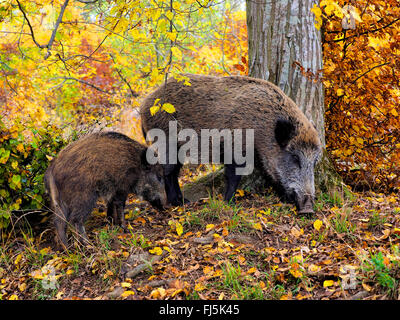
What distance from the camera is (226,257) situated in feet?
11.5

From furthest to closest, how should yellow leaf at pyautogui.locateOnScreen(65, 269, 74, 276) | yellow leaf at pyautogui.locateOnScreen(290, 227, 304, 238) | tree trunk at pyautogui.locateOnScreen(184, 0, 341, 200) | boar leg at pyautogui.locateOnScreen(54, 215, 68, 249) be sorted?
tree trunk at pyautogui.locateOnScreen(184, 0, 341, 200)
boar leg at pyautogui.locateOnScreen(54, 215, 68, 249)
yellow leaf at pyautogui.locateOnScreen(290, 227, 304, 238)
yellow leaf at pyautogui.locateOnScreen(65, 269, 74, 276)

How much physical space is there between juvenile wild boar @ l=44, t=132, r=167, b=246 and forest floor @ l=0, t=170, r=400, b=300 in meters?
0.31

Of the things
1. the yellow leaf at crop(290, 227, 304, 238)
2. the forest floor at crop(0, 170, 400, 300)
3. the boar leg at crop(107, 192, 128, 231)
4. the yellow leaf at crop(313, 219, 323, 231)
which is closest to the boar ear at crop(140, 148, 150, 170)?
the boar leg at crop(107, 192, 128, 231)

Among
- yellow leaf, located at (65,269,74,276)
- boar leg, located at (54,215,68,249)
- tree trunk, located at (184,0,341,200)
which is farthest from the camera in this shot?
tree trunk, located at (184,0,341,200)

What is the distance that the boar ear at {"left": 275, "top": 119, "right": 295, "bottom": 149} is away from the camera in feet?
15.4

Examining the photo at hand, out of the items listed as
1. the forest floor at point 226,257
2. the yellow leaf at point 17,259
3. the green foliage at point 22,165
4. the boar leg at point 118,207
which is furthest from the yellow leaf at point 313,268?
the green foliage at point 22,165

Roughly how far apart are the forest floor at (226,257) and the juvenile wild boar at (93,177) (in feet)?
1.01

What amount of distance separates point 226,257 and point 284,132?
6.52 ft

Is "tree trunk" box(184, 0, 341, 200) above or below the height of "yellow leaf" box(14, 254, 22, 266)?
above

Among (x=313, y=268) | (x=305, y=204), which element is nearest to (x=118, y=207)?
(x=305, y=204)

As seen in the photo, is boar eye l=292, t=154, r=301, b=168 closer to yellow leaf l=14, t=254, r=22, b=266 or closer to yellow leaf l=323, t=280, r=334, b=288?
yellow leaf l=323, t=280, r=334, b=288

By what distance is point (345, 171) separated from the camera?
5527mm

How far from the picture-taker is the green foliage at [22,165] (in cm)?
423
